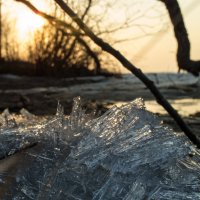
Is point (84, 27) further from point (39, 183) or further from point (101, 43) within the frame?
point (39, 183)

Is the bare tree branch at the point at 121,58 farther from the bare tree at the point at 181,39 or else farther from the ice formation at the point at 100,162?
the ice formation at the point at 100,162

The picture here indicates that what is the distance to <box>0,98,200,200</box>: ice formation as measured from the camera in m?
1.80

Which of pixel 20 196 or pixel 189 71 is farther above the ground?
pixel 189 71

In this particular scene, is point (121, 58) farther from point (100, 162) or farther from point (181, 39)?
point (100, 162)

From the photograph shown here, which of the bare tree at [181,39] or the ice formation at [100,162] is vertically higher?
the bare tree at [181,39]

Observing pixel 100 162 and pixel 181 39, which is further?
pixel 181 39

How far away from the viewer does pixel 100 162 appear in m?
1.86

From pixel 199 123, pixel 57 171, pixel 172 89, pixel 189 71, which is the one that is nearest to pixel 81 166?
pixel 57 171

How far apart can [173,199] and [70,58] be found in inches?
985

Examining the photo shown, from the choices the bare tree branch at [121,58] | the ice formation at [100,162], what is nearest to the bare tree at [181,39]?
the bare tree branch at [121,58]

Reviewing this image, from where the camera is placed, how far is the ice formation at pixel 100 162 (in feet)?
5.90

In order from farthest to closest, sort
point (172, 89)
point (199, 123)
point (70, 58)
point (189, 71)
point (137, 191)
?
point (70, 58), point (172, 89), point (199, 123), point (189, 71), point (137, 191)

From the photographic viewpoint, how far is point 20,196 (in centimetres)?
182

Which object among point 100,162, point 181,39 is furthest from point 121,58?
point 100,162
